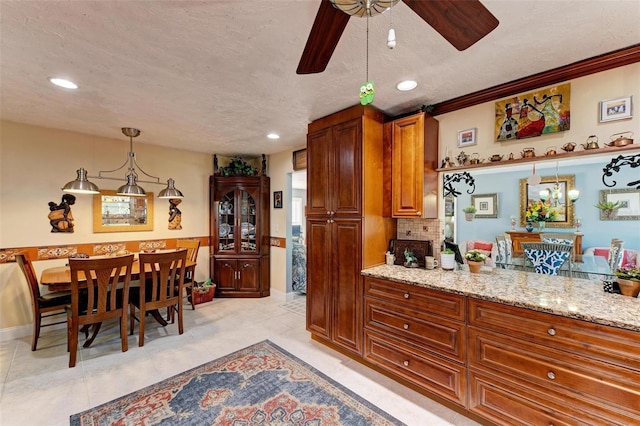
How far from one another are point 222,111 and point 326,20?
6.65 ft

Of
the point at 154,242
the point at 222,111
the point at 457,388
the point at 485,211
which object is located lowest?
the point at 457,388

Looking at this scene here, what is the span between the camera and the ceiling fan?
3.40ft

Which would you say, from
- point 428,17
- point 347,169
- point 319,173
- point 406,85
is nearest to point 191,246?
point 319,173

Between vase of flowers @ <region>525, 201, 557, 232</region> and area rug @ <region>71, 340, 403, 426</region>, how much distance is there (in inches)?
76.1

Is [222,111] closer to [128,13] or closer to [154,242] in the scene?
[128,13]

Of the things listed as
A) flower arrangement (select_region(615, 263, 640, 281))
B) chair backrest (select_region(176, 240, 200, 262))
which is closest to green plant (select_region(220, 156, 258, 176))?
chair backrest (select_region(176, 240, 200, 262))

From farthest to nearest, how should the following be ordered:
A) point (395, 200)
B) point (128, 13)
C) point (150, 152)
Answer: point (150, 152) → point (395, 200) → point (128, 13)

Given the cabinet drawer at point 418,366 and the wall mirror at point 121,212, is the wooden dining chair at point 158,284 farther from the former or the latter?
the cabinet drawer at point 418,366

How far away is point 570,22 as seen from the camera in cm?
153

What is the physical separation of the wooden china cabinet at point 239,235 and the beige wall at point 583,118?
11.2 feet

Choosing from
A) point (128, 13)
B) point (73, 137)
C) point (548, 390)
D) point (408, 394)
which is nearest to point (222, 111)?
point (128, 13)

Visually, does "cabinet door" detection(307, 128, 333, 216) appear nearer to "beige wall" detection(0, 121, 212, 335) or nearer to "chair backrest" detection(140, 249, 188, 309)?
"chair backrest" detection(140, 249, 188, 309)

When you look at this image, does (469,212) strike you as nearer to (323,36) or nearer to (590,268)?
(590,268)

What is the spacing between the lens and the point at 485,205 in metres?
2.52
